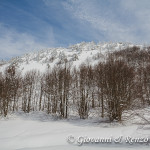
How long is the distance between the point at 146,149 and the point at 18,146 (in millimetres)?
6282

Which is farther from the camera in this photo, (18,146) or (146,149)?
(18,146)

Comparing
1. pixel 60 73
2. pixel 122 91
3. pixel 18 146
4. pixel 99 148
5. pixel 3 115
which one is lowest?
pixel 3 115

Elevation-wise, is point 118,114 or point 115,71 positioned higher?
point 115,71

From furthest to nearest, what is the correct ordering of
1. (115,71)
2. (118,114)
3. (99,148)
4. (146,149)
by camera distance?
(115,71)
(118,114)
(99,148)
(146,149)

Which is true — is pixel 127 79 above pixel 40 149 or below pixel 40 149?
above

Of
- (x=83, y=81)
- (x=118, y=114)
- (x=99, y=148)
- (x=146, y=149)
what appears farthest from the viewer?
(x=83, y=81)

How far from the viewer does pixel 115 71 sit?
504 inches

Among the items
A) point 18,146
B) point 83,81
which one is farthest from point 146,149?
point 83,81

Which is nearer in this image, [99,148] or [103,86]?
[99,148]

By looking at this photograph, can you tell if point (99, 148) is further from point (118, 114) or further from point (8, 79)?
point (8, 79)

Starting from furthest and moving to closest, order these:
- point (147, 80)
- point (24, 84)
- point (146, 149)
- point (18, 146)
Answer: point (24, 84)
point (147, 80)
point (18, 146)
point (146, 149)

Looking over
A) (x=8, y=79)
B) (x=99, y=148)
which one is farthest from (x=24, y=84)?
(x=99, y=148)

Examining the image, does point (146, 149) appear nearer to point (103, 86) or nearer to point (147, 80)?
point (103, 86)

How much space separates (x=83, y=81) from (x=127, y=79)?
24.5 ft
